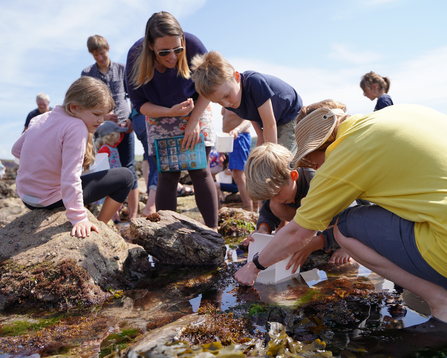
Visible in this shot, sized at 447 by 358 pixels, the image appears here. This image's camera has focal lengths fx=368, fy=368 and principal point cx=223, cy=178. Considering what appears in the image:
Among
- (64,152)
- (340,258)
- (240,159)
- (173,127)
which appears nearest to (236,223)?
(173,127)

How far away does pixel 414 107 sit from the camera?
7.23ft

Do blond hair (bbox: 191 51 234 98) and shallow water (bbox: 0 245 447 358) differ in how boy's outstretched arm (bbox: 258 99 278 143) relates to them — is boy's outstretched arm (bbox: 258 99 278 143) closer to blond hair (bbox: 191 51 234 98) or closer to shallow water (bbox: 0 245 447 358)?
blond hair (bbox: 191 51 234 98)

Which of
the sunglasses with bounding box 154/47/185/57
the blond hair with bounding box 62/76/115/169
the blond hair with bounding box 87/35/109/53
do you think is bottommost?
the blond hair with bounding box 62/76/115/169

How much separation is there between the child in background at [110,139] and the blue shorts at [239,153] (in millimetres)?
2174

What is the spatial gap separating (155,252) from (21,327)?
5.14 feet

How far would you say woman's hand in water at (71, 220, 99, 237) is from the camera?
3313 millimetres

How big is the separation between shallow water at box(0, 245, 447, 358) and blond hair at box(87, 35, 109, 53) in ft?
13.5

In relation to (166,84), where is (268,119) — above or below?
below

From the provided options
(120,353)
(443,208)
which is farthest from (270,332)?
(443,208)

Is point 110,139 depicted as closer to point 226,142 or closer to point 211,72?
point 226,142

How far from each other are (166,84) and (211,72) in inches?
29.7

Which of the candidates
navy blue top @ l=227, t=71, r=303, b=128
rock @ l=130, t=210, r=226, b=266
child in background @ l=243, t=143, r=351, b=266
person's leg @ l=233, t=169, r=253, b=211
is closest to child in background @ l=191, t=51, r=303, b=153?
navy blue top @ l=227, t=71, r=303, b=128

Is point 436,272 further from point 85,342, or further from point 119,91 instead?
point 119,91

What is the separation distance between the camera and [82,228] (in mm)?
3342
